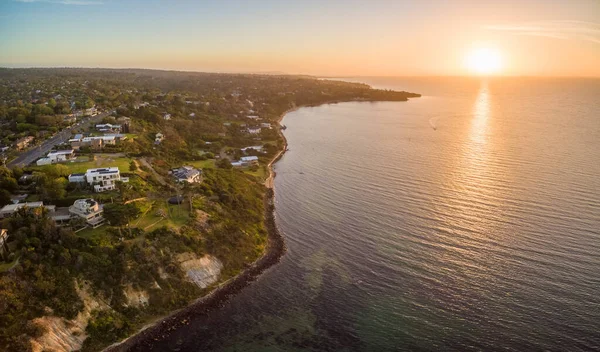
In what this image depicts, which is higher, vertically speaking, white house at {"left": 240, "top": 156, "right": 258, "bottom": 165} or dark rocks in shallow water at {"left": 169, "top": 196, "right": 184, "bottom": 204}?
white house at {"left": 240, "top": 156, "right": 258, "bottom": 165}

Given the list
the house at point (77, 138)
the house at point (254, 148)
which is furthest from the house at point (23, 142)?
the house at point (254, 148)

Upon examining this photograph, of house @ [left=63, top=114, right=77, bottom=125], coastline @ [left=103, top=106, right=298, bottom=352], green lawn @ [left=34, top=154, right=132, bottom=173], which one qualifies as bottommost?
coastline @ [left=103, top=106, right=298, bottom=352]

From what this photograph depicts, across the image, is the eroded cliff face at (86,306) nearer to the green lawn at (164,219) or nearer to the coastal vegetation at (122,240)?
the coastal vegetation at (122,240)

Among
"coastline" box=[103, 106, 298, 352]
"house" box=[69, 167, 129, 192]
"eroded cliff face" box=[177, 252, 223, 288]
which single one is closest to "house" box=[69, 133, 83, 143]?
"house" box=[69, 167, 129, 192]

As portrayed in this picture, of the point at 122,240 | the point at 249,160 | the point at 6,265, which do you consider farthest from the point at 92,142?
the point at 6,265

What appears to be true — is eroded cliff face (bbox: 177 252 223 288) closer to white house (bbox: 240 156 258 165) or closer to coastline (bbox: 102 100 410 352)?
coastline (bbox: 102 100 410 352)

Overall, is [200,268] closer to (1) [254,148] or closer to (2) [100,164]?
(2) [100,164]

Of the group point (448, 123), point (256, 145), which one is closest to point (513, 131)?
point (448, 123)
